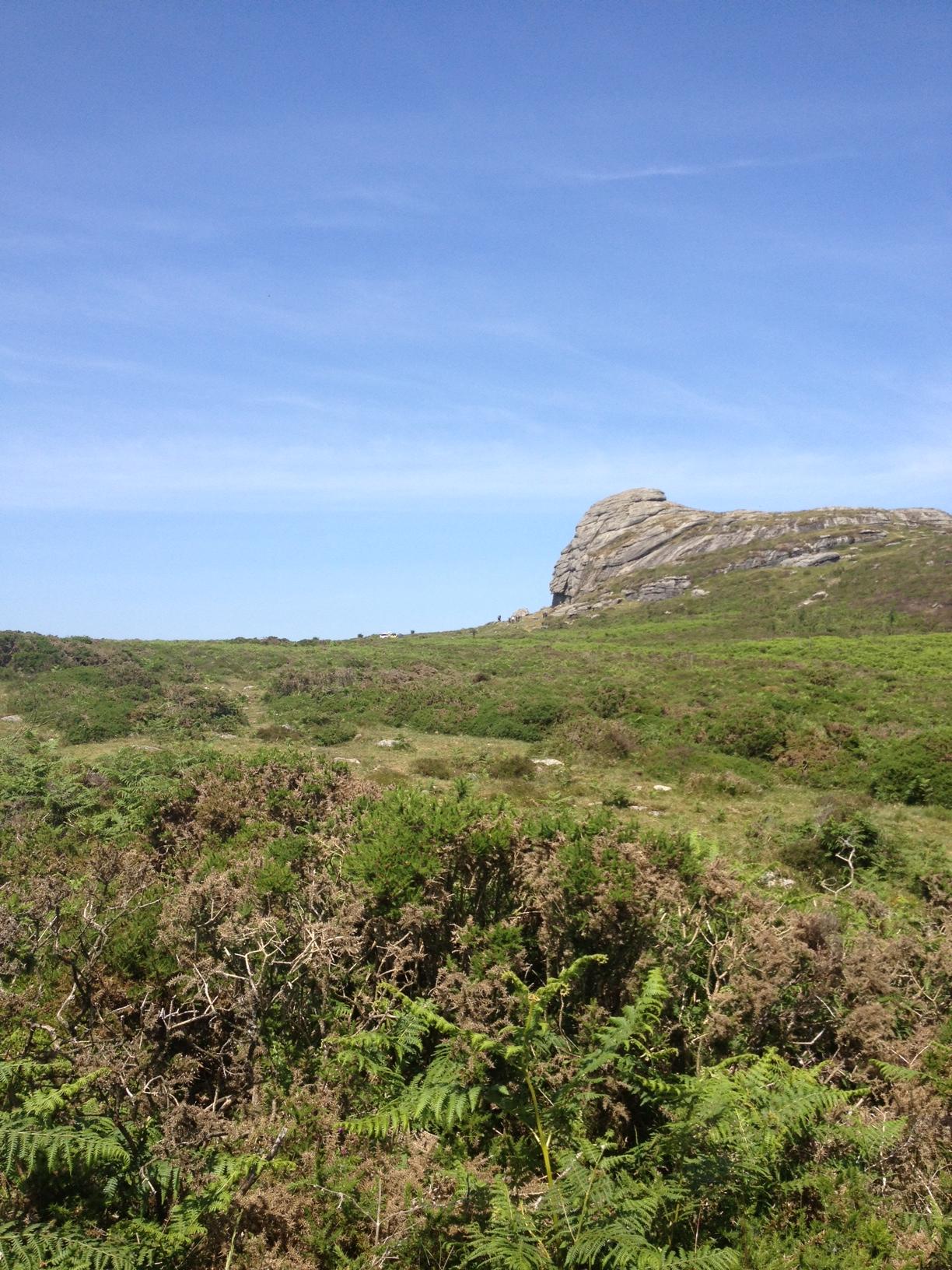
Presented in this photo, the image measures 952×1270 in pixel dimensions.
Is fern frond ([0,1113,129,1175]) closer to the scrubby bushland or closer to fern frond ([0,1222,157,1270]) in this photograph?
the scrubby bushland

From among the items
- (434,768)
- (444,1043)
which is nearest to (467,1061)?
(444,1043)

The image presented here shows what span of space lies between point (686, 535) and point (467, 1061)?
11181 cm

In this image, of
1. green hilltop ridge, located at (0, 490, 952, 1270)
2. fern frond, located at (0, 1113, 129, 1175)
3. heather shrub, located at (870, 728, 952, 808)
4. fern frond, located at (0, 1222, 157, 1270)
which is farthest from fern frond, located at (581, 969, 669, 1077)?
heather shrub, located at (870, 728, 952, 808)

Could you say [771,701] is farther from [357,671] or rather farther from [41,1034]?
[41,1034]

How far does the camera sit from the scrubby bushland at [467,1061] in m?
3.37

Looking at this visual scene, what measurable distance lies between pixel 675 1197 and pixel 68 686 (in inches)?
1064

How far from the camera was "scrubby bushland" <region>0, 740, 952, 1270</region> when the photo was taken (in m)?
3.37

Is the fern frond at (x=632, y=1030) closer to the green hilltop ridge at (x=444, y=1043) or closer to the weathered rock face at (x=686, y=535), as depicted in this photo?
the green hilltop ridge at (x=444, y=1043)

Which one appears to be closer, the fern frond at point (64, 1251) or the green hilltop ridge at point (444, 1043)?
the fern frond at point (64, 1251)

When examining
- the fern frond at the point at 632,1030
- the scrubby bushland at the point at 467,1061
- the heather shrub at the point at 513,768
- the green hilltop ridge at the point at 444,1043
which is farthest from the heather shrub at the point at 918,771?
the fern frond at the point at 632,1030

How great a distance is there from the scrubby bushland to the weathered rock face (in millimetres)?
84056

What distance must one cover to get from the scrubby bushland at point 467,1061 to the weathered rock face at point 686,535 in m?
84.1

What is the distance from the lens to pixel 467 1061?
4.10m

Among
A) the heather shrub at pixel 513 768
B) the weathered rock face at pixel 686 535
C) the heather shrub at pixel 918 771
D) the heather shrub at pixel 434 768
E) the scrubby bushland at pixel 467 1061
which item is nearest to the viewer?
the scrubby bushland at pixel 467 1061
